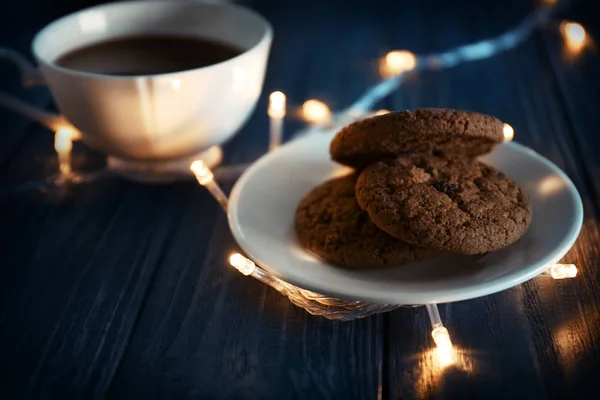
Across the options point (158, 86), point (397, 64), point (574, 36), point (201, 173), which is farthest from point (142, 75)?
point (574, 36)

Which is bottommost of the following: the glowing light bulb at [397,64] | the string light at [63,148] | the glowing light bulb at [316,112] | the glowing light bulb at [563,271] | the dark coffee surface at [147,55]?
the string light at [63,148]

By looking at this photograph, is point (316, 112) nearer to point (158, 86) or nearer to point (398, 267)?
point (158, 86)

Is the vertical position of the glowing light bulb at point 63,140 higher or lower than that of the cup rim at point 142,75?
lower

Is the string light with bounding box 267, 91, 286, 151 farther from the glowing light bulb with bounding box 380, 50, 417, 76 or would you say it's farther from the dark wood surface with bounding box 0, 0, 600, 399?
the glowing light bulb with bounding box 380, 50, 417, 76

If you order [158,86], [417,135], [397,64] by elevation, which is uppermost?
[417,135]

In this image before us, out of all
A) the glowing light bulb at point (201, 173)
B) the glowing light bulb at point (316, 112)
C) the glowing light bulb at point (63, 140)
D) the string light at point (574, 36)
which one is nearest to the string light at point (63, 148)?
the glowing light bulb at point (63, 140)

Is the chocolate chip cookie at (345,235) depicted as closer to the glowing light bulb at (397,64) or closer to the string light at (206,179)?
the string light at (206,179)
